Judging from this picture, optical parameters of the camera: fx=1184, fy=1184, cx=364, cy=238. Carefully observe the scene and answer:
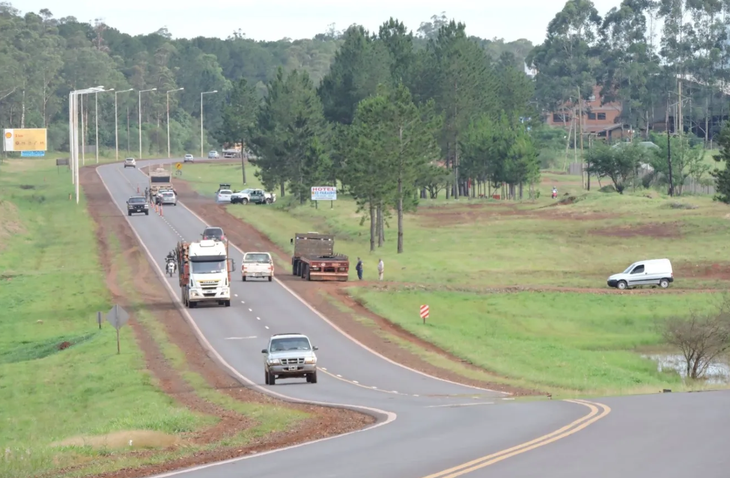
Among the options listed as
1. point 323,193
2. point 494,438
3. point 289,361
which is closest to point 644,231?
point 323,193

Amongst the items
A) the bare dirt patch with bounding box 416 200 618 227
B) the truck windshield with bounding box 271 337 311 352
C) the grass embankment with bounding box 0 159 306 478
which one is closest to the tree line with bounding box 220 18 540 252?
the bare dirt patch with bounding box 416 200 618 227

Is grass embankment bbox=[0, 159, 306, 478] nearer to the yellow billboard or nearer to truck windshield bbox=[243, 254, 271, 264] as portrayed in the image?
truck windshield bbox=[243, 254, 271, 264]

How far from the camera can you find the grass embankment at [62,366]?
2680 cm

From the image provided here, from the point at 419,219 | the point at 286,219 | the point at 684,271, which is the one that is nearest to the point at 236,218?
the point at 286,219

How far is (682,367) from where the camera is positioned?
51562 mm

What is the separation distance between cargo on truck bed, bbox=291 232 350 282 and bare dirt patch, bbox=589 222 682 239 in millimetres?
31409

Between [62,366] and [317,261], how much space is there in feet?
84.0

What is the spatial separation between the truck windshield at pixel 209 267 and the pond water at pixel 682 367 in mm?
20742

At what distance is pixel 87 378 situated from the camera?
141 feet

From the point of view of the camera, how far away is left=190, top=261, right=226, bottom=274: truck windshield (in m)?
58.2

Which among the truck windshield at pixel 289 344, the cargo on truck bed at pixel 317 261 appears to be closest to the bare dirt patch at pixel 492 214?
the cargo on truck bed at pixel 317 261

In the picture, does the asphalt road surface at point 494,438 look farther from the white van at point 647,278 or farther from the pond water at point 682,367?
the white van at point 647,278

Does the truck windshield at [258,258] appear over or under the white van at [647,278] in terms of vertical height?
over

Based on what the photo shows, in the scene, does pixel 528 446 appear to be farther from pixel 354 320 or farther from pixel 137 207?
pixel 137 207
